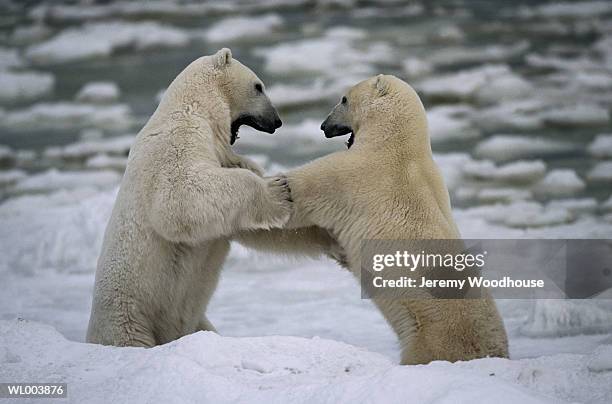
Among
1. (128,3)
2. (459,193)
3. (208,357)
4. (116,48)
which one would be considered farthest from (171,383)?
(128,3)

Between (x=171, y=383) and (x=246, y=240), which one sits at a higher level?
(x=246, y=240)

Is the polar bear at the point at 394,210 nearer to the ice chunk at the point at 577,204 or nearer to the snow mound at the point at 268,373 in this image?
the snow mound at the point at 268,373

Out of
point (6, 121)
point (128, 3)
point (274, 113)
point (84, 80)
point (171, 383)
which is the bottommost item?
point (171, 383)

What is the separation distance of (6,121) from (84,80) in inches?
73.9

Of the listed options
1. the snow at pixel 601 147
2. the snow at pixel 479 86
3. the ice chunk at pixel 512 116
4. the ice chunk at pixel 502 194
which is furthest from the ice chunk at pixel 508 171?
the snow at pixel 479 86

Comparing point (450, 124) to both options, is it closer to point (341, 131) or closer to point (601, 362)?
point (341, 131)

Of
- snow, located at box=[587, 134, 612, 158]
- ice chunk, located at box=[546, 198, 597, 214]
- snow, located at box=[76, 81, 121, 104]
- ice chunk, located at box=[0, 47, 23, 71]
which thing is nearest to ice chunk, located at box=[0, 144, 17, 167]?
snow, located at box=[76, 81, 121, 104]

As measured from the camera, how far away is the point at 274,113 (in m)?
4.38

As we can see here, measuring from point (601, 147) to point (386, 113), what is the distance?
5481 mm

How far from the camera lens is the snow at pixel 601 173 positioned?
8188mm

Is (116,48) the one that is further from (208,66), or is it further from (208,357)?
(208,357)

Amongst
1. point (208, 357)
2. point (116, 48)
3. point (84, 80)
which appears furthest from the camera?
point (116, 48)

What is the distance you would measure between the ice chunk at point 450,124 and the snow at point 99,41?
15.7ft

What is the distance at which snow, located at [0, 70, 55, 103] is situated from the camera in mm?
11883
